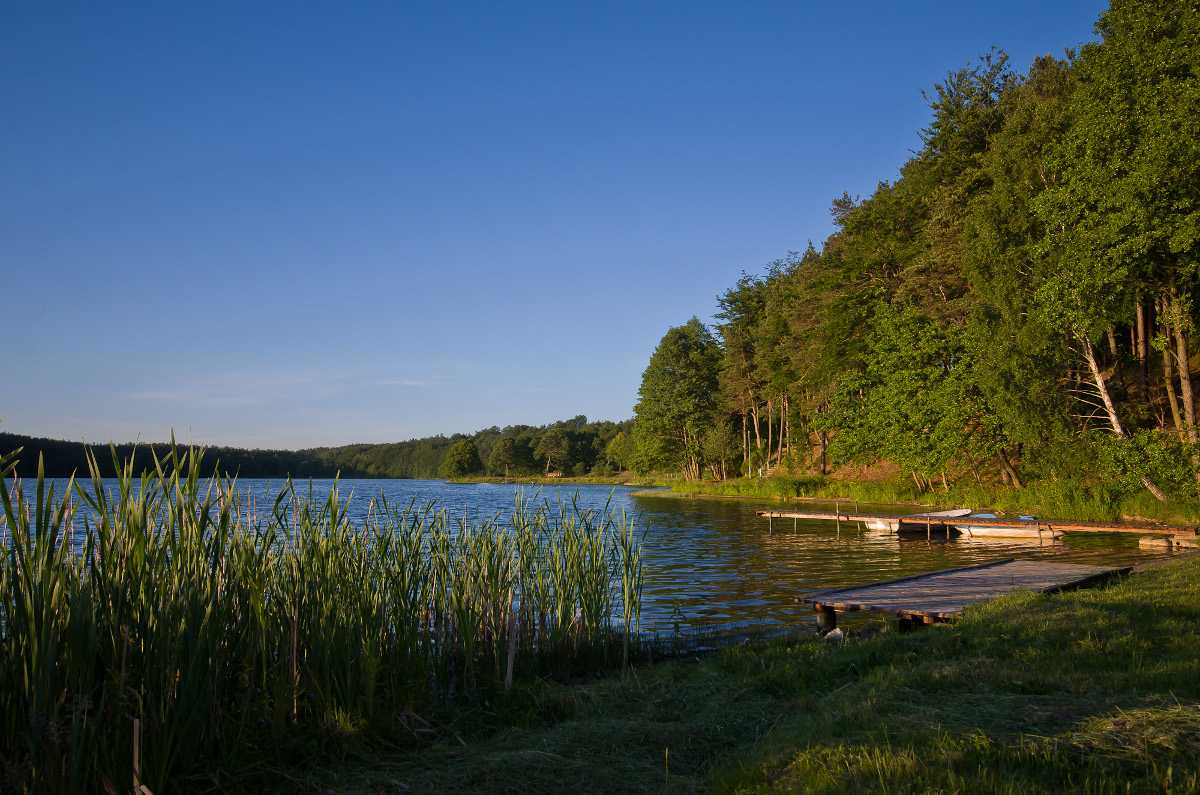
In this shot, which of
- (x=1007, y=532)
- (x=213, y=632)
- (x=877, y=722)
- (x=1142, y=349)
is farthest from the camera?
(x=1142, y=349)

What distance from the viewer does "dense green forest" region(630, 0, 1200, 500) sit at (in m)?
17.2

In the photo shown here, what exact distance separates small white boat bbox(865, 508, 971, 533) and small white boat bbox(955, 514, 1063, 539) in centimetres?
47

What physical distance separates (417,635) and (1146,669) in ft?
17.4

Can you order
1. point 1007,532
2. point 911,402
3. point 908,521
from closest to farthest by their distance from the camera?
point 1007,532 → point 908,521 → point 911,402

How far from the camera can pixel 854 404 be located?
119ft

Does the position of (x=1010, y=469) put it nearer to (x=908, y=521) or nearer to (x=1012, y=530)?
(x=908, y=521)

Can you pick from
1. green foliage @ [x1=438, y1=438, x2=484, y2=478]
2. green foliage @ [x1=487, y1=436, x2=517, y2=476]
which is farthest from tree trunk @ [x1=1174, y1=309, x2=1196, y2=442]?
green foliage @ [x1=438, y1=438, x2=484, y2=478]

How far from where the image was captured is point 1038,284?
1995cm

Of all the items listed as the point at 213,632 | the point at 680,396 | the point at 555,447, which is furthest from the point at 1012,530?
the point at 555,447

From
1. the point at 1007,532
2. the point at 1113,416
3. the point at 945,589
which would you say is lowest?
the point at 1007,532

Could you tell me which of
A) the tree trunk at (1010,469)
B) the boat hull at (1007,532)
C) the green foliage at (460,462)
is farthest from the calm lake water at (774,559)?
the green foliage at (460,462)

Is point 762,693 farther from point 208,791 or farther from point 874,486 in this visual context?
point 874,486

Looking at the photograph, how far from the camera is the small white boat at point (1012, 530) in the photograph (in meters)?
19.3

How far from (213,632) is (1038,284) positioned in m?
21.8
